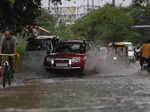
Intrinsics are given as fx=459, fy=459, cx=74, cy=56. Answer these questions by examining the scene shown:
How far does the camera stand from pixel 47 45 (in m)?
23.9

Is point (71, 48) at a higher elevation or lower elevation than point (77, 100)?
higher

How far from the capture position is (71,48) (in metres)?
19.1

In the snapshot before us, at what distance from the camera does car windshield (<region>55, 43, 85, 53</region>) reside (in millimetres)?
19000

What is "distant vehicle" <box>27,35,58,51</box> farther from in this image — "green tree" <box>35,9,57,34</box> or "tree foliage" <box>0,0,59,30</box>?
"green tree" <box>35,9,57,34</box>

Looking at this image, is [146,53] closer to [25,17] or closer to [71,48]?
[71,48]

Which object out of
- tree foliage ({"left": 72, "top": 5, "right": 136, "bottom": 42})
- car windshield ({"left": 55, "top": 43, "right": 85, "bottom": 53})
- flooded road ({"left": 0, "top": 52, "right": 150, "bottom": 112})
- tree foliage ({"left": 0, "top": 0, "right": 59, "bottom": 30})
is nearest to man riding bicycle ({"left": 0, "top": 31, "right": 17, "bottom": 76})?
flooded road ({"left": 0, "top": 52, "right": 150, "bottom": 112})

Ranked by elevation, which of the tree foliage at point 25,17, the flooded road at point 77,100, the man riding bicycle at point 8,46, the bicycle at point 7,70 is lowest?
the flooded road at point 77,100

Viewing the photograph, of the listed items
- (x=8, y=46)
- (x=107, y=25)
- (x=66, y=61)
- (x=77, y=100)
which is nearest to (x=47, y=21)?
(x=107, y=25)

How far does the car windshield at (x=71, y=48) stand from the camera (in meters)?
19.0

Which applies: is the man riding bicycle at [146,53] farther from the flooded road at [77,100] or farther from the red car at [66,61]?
the flooded road at [77,100]

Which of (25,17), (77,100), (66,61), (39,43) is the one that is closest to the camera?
(77,100)

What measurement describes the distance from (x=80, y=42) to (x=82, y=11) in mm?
108985

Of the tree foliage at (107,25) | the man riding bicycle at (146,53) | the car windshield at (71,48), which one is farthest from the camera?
the tree foliage at (107,25)

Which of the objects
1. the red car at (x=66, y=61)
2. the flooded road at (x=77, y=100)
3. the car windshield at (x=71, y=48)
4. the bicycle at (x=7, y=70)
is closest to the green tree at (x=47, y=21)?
the car windshield at (x=71, y=48)
